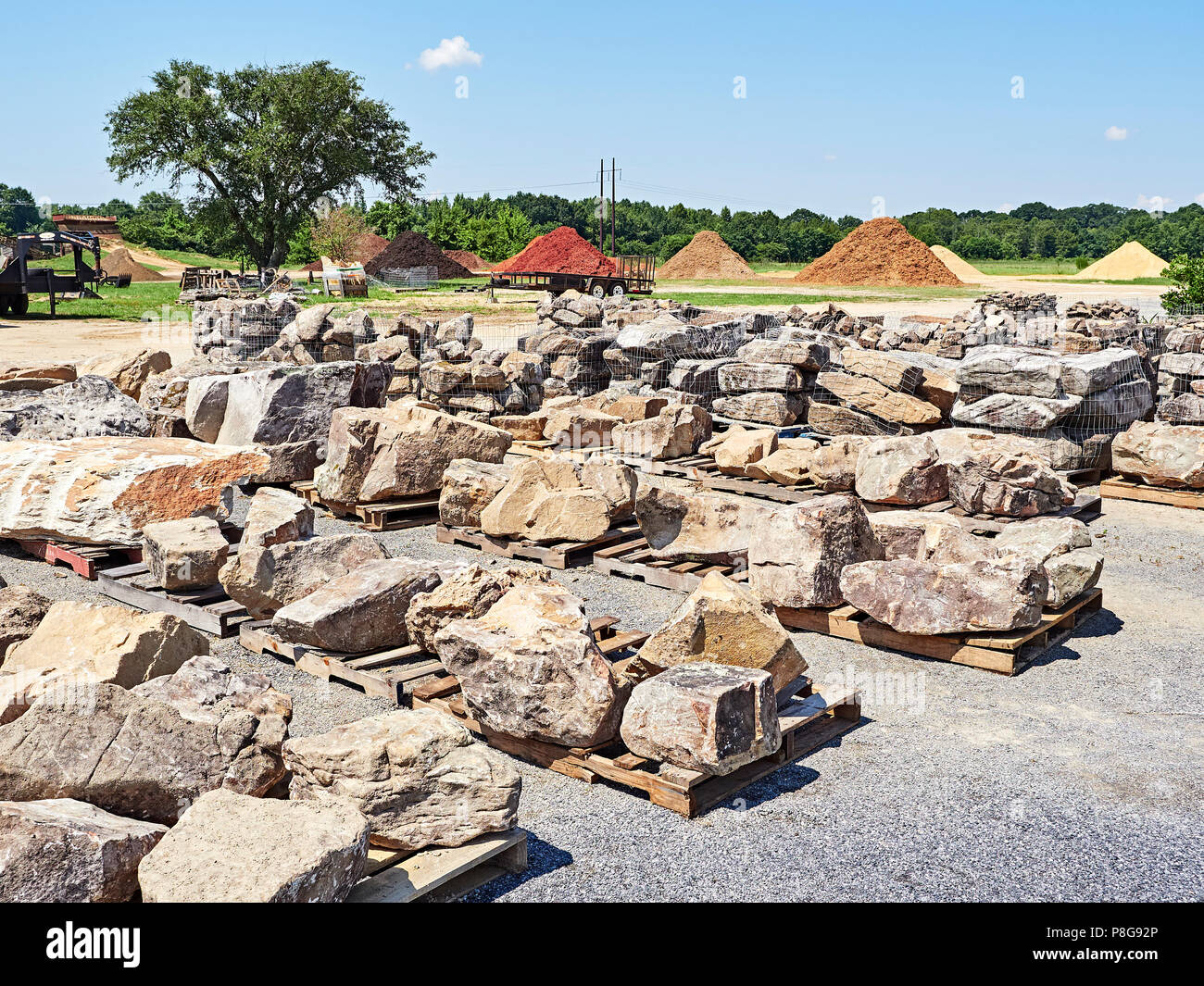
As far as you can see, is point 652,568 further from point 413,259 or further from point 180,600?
point 413,259

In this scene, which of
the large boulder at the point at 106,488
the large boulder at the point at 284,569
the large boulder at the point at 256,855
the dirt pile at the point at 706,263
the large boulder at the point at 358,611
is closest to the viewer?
the large boulder at the point at 256,855

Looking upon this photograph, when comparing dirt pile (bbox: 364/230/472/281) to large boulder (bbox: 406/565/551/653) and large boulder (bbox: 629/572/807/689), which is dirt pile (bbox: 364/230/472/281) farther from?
large boulder (bbox: 629/572/807/689)

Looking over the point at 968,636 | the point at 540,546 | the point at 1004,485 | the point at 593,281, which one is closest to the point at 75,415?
the point at 540,546

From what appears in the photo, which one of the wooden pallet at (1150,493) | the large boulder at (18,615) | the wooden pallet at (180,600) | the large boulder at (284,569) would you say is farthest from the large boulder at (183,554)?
the wooden pallet at (1150,493)

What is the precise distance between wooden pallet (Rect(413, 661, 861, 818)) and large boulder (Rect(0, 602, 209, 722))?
50.1 inches

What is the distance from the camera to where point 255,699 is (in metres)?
4.64

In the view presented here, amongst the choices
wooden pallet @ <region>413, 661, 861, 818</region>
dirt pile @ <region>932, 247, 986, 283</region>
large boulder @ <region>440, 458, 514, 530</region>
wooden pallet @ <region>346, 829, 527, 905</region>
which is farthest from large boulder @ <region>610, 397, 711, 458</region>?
dirt pile @ <region>932, 247, 986, 283</region>

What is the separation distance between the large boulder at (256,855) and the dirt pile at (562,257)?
39900 mm

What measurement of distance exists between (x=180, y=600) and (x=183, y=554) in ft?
1.03

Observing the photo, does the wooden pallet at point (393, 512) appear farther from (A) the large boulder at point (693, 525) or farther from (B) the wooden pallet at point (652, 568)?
(A) the large boulder at point (693, 525)

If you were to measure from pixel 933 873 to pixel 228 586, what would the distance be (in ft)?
15.1

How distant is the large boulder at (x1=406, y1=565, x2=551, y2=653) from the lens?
5.88m

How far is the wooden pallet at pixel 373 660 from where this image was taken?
571 cm

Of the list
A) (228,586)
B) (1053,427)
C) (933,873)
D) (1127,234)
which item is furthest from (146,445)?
(1127,234)
